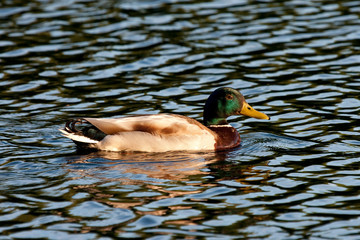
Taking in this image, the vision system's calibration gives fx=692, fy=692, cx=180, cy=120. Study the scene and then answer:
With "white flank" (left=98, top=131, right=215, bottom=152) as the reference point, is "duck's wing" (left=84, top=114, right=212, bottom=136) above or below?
above

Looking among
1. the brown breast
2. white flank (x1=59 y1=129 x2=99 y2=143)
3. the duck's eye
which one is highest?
the duck's eye

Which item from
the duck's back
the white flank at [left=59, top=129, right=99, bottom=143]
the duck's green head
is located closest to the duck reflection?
the duck's back

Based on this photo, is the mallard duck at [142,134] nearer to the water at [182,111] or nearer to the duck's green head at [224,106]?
the water at [182,111]

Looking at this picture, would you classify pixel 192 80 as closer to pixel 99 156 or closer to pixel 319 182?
pixel 99 156

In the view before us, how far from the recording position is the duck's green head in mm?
11805

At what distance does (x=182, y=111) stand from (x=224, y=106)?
58.4 inches

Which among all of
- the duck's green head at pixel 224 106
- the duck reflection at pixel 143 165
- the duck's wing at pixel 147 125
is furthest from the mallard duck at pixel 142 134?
the duck's green head at pixel 224 106

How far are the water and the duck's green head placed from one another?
481mm

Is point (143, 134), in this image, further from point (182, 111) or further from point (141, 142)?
point (182, 111)

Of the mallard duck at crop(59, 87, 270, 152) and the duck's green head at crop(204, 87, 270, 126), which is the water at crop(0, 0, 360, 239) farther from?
the duck's green head at crop(204, 87, 270, 126)

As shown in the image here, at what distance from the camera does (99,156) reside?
10.8m

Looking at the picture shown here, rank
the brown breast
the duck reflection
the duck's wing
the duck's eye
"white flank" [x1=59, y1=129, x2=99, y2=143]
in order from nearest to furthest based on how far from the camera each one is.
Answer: the duck reflection < "white flank" [x1=59, y1=129, x2=99, y2=143] < the duck's wing < the brown breast < the duck's eye

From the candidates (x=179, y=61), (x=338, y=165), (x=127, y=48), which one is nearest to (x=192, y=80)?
(x=179, y=61)

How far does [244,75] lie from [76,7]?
6662 mm
